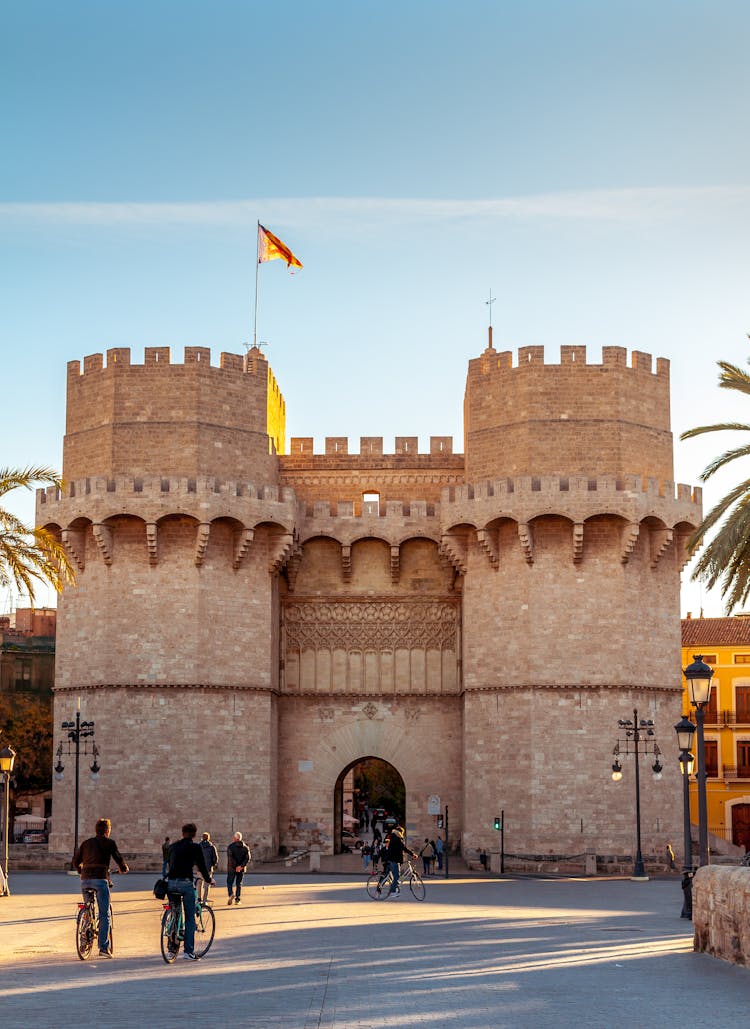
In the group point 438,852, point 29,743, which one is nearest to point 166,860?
point 438,852

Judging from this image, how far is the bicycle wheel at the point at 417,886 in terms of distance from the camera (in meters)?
26.4

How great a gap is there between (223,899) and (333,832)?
47.7 ft

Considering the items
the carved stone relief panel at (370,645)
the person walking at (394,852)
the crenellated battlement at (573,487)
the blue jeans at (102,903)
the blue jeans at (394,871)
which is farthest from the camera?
the carved stone relief panel at (370,645)

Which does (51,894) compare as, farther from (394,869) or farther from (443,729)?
(443,729)

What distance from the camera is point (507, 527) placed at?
124ft

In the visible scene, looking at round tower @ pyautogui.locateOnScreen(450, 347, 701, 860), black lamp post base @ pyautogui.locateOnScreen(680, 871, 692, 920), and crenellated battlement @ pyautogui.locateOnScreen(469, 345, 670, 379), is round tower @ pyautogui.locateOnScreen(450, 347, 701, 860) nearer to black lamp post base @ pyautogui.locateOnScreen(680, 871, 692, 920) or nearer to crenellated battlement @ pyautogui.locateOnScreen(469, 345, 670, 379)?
crenellated battlement @ pyautogui.locateOnScreen(469, 345, 670, 379)

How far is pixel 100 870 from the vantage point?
15.2 meters

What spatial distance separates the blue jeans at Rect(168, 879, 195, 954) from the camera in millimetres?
14797

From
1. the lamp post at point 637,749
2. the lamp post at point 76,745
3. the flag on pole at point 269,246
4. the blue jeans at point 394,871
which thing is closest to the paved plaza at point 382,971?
the blue jeans at point 394,871

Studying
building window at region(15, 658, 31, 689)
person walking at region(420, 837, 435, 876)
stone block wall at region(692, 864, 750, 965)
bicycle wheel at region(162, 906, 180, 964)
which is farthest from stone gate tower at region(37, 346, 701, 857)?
building window at region(15, 658, 31, 689)

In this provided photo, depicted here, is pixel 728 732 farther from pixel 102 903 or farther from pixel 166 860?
pixel 102 903

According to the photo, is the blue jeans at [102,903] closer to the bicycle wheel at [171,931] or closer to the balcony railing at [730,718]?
the bicycle wheel at [171,931]

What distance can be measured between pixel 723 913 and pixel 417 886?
45.7ft

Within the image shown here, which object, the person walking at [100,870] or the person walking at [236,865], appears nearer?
the person walking at [100,870]
